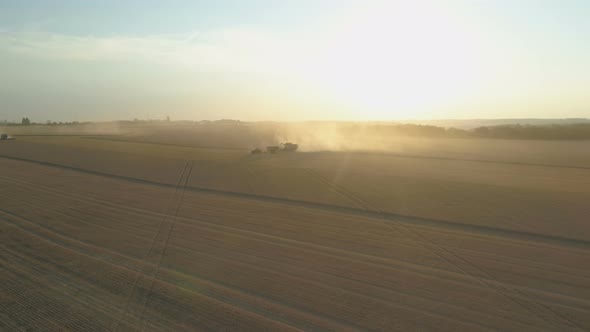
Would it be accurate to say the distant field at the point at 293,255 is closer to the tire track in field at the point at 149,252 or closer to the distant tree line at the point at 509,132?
the tire track in field at the point at 149,252

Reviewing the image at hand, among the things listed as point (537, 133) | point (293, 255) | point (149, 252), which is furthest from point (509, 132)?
point (149, 252)

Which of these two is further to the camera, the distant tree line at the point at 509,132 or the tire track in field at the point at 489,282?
the distant tree line at the point at 509,132

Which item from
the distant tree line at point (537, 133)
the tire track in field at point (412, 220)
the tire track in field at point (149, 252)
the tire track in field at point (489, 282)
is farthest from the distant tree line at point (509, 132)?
the tire track in field at point (149, 252)

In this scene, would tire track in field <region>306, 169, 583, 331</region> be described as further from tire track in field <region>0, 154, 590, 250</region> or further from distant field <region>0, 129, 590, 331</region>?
tire track in field <region>0, 154, 590, 250</region>

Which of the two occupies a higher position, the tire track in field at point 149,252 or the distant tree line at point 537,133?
the distant tree line at point 537,133

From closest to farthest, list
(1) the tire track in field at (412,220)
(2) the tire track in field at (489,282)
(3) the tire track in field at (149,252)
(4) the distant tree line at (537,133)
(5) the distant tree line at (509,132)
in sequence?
(3) the tire track in field at (149,252) < (2) the tire track in field at (489,282) < (1) the tire track in field at (412,220) < (4) the distant tree line at (537,133) < (5) the distant tree line at (509,132)

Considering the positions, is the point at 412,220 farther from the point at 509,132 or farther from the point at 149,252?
the point at 509,132

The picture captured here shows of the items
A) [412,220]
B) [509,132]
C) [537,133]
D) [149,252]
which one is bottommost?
[149,252]

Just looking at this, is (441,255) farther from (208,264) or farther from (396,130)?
(396,130)
